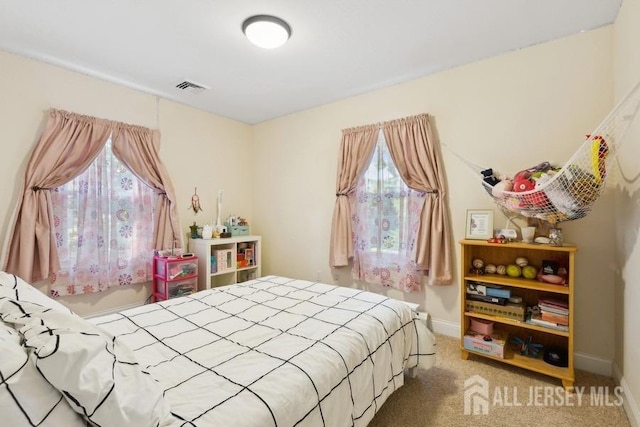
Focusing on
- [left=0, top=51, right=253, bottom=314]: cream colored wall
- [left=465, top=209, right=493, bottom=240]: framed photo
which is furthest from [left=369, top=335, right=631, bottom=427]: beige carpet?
[left=0, top=51, right=253, bottom=314]: cream colored wall

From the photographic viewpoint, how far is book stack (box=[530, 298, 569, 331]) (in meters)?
1.91

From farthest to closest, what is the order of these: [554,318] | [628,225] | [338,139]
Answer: [338,139] < [554,318] < [628,225]

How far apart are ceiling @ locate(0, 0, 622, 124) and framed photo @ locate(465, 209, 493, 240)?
1.34m

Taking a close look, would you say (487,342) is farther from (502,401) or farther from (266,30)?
(266,30)

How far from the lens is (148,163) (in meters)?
3.06

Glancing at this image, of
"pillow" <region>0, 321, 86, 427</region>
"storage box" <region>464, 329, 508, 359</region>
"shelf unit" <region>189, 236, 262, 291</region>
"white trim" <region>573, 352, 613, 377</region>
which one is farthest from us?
"shelf unit" <region>189, 236, 262, 291</region>

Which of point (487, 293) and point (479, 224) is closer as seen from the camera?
point (487, 293)

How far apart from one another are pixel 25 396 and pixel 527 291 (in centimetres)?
284

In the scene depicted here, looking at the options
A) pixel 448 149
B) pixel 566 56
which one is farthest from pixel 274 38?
pixel 566 56

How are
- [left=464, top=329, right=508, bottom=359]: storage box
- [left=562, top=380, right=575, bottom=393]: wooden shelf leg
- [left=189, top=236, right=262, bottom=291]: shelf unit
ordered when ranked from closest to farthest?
1. [left=562, top=380, right=575, bottom=393]: wooden shelf leg
2. [left=464, top=329, right=508, bottom=359]: storage box
3. [left=189, top=236, right=262, bottom=291]: shelf unit

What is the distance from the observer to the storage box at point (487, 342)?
81.9 inches

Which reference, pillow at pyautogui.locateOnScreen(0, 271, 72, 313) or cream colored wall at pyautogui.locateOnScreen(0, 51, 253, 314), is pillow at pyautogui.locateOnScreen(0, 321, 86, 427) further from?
cream colored wall at pyautogui.locateOnScreen(0, 51, 253, 314)

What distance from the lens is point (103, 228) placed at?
2.80 metres

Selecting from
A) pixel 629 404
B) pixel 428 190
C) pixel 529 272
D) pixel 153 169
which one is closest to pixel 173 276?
pixel 153 169
